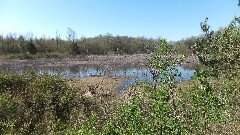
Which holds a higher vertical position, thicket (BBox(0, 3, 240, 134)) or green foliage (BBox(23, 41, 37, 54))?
green foliage (BBox(23, 41, 37, 54))

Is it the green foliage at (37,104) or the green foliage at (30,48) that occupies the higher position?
the green foliage at (30,48)

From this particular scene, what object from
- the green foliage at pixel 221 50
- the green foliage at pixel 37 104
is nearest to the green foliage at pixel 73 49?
the green foliage at pixel 37 104

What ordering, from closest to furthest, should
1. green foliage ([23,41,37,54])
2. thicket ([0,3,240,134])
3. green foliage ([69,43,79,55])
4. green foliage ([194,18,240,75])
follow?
thicket ([0,3,240,134]), green foliage ([194,18,240,75]), green foliage ([23,41,37,54]), green foliage ([69,43,79,55])

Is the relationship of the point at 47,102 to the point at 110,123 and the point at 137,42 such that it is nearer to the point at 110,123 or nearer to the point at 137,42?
the point at 110,123

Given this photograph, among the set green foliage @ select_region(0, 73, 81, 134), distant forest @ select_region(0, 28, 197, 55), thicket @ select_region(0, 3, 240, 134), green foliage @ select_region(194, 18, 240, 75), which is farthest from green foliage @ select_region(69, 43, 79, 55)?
green foliage @ select_region(194, 18, 240, 75)

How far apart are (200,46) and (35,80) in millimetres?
10416

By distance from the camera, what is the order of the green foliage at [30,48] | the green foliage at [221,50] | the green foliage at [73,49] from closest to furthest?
the green foliage at [221,50] < the green foliage at [30,48] < the green foliage at [73,49]

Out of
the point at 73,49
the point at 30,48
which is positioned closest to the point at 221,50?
the point at 30,48

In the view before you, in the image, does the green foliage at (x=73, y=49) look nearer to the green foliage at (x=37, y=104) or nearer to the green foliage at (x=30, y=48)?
the green foliage at (x=30, y=48)

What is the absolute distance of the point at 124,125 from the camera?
841cm

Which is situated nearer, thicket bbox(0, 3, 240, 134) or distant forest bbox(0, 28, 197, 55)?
thicket bbox(0, 3, 240, 134)

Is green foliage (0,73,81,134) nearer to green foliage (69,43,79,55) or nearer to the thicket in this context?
the thicket

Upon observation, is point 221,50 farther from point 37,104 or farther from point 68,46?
point 68,46

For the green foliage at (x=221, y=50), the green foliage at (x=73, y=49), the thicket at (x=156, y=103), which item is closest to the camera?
the thicket at (x=156, y=103)
